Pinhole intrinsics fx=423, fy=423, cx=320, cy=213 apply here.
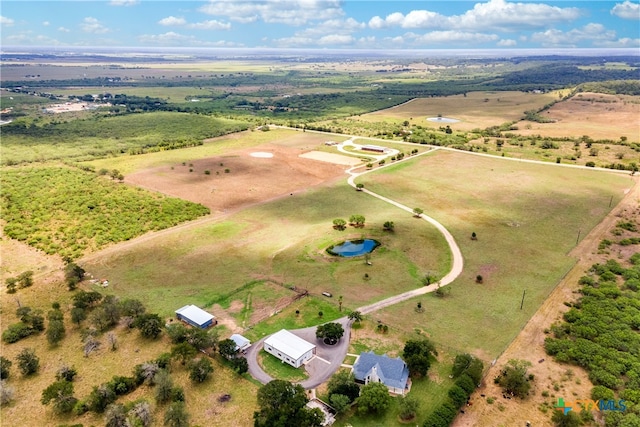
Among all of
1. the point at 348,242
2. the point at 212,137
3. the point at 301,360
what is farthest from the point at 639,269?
the point at 212,137

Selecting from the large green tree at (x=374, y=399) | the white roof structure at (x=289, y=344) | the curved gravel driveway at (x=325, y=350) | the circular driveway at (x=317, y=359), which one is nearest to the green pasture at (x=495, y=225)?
the curved gravel driveway at (x=325, y=350)

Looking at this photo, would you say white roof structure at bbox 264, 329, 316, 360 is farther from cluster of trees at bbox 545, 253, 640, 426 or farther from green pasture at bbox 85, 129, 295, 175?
green pasture at bbox 85, 129, 295, 175

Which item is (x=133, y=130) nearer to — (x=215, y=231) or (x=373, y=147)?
(x=373, y=147)

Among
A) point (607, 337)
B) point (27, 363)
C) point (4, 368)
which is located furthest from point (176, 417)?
point (607, 337)

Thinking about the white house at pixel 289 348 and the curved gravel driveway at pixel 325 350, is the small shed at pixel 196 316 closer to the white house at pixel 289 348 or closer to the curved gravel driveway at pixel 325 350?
the curved gravel driveway at pixel 325 350

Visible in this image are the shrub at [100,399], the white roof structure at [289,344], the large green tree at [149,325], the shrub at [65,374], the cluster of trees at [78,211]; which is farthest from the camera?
the cluster of trees at [78,211]
